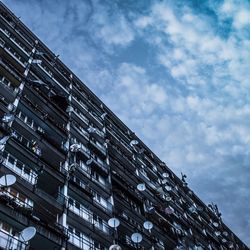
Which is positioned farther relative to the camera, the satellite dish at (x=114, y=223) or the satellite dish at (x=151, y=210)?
the satellite dish at (x=151, y=210)

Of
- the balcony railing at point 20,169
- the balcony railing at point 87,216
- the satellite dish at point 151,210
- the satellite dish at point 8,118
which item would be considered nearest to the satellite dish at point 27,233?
the balcony railing at point 20,169

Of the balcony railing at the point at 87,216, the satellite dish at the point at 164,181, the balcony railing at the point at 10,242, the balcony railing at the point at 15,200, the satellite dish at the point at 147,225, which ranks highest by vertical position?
the satellite dish at the point at 164,181

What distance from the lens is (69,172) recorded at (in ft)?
83.6

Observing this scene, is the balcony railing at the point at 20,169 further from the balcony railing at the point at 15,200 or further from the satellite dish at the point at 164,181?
the satellite dish at the point at 164,181

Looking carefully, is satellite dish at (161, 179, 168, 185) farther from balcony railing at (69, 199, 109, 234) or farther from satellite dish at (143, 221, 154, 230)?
balcony railing at (69, 199, 109, 234)

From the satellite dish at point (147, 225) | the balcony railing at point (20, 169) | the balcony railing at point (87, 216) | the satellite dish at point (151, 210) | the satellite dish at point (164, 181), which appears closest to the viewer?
the balcony railing at point (20, 169)

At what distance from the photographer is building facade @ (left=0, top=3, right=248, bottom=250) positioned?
806 inches

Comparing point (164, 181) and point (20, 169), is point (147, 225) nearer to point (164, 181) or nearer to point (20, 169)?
point (20, 169)

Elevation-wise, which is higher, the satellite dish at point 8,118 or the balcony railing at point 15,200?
the satellite dish at point 8,118

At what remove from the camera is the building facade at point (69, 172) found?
67.2ft

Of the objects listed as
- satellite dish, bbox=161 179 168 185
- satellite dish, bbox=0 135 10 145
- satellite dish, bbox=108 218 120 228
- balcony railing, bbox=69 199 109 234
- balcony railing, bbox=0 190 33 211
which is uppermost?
satellite dish, bbox=161 179 168 185

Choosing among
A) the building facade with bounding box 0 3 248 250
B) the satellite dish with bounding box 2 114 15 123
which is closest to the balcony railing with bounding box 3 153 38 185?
the building facade with bounding box 0 3 248 250

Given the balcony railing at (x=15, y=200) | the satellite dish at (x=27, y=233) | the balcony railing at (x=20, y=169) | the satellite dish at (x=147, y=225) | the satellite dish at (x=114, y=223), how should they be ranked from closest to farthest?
the satellite dish at (x=27, y=233) < the balcony railing at (x=15, y=200) < the balcony railing at (x=20, y=169) < the satellite dish at (x=114, y=223) < the satellite dish at (x=147, y=225)

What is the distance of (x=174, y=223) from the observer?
123 feet
